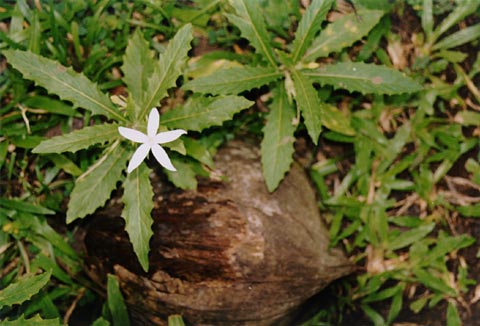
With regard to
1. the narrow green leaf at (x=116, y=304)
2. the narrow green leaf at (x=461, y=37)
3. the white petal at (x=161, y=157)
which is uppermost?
the narrow green leaf at (x=461, y=37)

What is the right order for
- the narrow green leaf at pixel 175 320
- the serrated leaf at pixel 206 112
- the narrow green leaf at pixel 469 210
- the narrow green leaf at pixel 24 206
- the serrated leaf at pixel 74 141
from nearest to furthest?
the serrated leaf at pixel 74 141 → the serrated leaf at pixel 206 112 → the narrow green leaf at pixel 175 320 → the narrow green leaf at pixel 24 206 → the narrow green leaf at pixel 469 210

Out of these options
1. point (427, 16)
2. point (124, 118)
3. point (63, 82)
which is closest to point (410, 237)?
point (427, 16)

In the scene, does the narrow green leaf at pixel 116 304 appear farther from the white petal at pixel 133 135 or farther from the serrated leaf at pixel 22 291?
the white petal at pixel 133 135

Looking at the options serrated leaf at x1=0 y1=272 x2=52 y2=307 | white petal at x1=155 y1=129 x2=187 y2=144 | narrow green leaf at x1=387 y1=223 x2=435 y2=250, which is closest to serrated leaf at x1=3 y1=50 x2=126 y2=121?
white petal at x1=155 y1=129 x2=187 y2=144

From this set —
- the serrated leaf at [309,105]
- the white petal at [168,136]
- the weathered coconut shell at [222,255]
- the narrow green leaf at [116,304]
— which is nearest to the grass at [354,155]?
the narrow green leaf at [116,304]

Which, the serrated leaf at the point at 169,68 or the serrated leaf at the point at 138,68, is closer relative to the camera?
the serrated leaf at the point at 169,68

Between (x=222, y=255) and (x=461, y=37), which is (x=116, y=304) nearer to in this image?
(x=222, y=255)

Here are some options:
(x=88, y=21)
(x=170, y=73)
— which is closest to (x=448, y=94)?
(x=170, y=73)

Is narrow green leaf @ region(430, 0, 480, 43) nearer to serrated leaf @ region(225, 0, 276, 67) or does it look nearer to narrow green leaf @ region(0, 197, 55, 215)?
serrated leaf @ region(225, 0, 276, 67)
